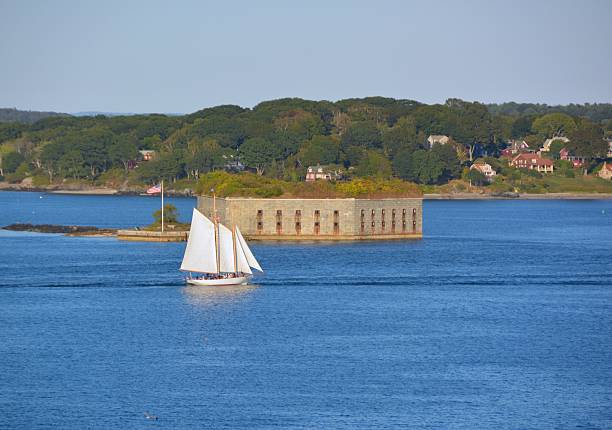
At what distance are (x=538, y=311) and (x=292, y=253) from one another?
3228cm

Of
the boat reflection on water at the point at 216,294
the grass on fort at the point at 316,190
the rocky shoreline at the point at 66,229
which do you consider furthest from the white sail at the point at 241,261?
the rocky shoreline at the point at 66,229

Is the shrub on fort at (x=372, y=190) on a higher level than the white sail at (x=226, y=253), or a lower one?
higher

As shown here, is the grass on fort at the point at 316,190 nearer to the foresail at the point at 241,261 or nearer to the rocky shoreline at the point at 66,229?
the rocky shoreline at the point at 66,229

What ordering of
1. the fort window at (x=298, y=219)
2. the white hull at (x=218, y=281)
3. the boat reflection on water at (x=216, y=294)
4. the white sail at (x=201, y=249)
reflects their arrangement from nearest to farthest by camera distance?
the boat reflection on water at (x=216, y=294), the white hull at (x=218, y=281), the white sail at (x=201, y=249), the fort window at (x=298, y=219)

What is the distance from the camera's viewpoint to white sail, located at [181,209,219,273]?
90938 mm

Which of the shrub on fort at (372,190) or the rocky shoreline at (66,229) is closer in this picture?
the shrub on fort at (372,190)

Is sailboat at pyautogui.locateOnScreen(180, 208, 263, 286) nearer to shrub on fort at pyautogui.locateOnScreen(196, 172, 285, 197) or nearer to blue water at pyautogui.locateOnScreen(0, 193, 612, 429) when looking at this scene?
blue water at pyautogui.locateOnScreen(0, 193, 612, 429)

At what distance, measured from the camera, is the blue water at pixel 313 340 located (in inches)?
2169

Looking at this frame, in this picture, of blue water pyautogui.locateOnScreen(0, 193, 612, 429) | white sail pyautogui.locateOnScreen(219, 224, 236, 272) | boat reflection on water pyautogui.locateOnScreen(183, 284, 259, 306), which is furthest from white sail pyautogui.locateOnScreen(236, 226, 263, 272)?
boat reflection on water pyautogui.locateOnScreen(183, 284, 259, 306)

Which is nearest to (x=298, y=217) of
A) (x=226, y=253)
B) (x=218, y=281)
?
(x=226, y=253)

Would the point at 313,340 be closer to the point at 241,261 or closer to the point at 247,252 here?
the point at 241,261

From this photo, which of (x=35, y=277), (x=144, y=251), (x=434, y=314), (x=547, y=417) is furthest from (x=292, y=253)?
(x=547, y=417)

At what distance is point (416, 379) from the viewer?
60719 millimetres

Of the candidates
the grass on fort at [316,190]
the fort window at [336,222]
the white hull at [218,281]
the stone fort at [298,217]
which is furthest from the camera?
the grass on fort at [316,190]
